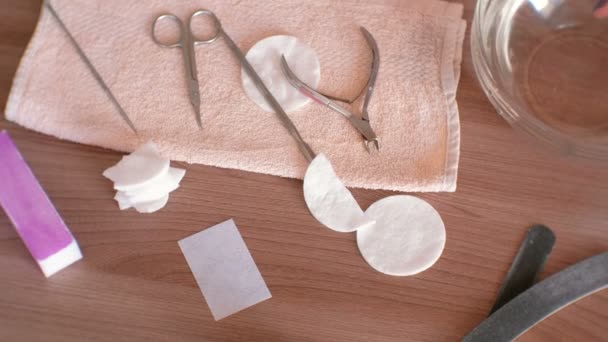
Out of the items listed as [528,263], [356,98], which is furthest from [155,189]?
[528,263]

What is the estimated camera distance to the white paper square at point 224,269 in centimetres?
60

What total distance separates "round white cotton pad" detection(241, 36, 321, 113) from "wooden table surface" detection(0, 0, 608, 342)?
0.09m

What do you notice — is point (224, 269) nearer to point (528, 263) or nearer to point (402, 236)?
point (402, 236)

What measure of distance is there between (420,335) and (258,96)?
12.3 inches

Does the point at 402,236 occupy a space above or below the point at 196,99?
below

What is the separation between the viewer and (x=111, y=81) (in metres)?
0.69

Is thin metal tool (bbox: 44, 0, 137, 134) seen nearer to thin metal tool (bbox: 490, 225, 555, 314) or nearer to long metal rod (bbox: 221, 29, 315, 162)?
long metal rod (bbox: 221, 29, 315, 162)

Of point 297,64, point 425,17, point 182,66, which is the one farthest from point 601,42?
point 182,66

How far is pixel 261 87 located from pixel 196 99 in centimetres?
7

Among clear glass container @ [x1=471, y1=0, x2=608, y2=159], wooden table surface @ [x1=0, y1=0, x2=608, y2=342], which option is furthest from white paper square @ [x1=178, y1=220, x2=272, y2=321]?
clear glass container @ [x1=471, y1=0, x2=608, y2=159]

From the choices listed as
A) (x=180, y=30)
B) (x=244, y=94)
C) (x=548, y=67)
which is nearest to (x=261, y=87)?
(x=244, y=94)

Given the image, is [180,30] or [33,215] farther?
[180,30]

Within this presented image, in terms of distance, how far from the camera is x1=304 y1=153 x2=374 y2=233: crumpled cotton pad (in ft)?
2.05

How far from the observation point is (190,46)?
0.70 m
